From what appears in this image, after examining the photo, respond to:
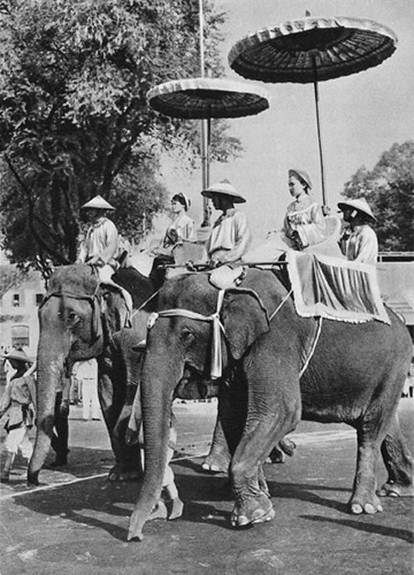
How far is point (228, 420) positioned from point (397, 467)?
1748 millimetres

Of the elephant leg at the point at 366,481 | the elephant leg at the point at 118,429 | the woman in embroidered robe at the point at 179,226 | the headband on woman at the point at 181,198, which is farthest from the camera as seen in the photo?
the headband on woman at the point at 181,198

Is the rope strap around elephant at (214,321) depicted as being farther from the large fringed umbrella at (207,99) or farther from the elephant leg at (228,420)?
the large fringed umbrella at (207,99)

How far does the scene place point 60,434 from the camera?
11.2 meters

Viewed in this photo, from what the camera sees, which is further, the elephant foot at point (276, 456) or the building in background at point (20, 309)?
the building in background at point (20, 309)

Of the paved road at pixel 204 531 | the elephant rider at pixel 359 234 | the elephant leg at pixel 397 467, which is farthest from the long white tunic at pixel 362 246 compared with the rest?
the paved road at pixel 204 531

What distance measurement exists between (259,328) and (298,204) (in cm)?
232

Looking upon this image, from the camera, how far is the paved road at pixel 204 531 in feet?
20.7

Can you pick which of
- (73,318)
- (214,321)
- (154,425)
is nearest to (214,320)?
(214,321)

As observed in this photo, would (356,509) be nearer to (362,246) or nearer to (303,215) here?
(362,246)

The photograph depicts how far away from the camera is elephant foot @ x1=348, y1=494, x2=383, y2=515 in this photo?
7.72 metres

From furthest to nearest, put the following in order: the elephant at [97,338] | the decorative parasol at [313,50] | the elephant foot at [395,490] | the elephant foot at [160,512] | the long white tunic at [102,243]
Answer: the long white tunic at [102,243] → the decorative parasol at [313,50] → the elephant at [97,338] → the elephant foot at [395,490] → the elephant foot at [160,512]

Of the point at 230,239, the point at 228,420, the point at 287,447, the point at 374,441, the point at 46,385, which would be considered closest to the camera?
the point at 374,441

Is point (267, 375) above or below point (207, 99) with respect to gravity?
below

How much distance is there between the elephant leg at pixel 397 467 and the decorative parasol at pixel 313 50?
151 inches
